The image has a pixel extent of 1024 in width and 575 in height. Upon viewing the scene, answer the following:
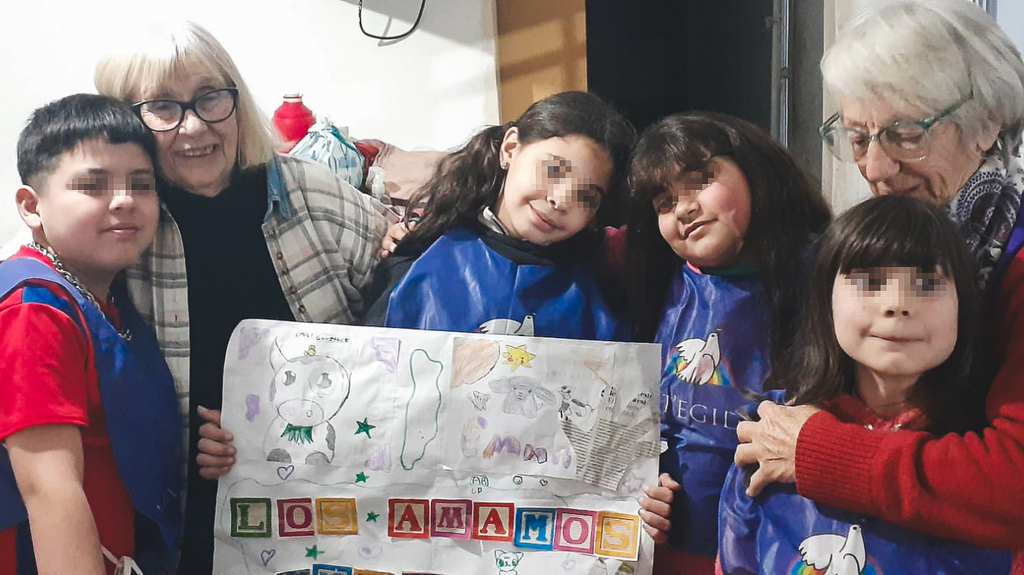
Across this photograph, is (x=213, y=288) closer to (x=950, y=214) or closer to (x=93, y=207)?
(x=93, y=207)

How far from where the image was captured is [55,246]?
3.33 ft

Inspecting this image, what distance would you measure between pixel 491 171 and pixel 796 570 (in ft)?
2.09

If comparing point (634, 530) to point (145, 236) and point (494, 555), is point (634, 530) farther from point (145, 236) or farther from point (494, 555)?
point (145, 236)

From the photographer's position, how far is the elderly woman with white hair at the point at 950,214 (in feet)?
2.72

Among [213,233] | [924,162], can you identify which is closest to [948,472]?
[924,162]

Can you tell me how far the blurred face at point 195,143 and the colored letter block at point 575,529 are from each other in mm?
633

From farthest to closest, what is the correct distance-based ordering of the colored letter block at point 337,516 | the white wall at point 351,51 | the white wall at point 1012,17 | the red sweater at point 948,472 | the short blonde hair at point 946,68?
the white wall at point 351,51 < the white wall at point 1012,17 < the colored letter block at point 337,516 < the short blonde hair at point 946,68 < the red sweater at point 948,472

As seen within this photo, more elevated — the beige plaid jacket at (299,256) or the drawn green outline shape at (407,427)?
the beige plaid jacket at (299,256)

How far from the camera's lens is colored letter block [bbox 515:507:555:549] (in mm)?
1040

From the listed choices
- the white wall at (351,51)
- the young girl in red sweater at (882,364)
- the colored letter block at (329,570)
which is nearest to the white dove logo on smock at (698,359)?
the young girl in red sweater at (882,364)

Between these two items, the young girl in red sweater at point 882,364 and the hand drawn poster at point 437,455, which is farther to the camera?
the hand drawn poster at point 437,455

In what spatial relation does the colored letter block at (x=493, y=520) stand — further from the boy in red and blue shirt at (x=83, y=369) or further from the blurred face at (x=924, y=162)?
the blurred face at (x=924, y=162)

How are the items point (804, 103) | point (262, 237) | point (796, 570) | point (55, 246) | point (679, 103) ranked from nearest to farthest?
1. point (796, 570)
2. point (55, 246)
3. point (262, 237)
4. point (804, 103)
5. point (679, 103)

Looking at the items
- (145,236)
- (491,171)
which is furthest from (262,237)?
(491,171)
